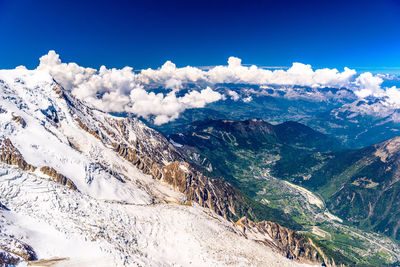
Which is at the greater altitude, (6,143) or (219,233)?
(6,143)

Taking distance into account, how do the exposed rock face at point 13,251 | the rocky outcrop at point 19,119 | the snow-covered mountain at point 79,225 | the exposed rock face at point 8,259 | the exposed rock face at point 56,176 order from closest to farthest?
the exposed rock face at point 8,259 < the exposed rock face at point 13,251 < the snow-covered mountain at point 79,225 < the exposed rock face at point 56,176 < the rocky outcrop at point 19,119

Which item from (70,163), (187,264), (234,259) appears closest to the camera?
(187,264)

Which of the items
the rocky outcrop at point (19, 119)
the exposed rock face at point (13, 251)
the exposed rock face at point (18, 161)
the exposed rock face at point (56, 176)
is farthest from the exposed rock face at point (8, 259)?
the rocky outcrop at point (19, 119)

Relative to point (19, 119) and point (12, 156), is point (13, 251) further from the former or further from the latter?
point (19, 119)

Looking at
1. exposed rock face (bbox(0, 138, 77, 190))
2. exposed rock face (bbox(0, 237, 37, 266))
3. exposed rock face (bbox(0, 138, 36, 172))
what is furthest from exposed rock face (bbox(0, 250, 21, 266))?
exposed rock face (bbox(0, 138, 36, 172))

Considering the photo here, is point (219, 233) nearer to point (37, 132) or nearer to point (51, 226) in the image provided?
point (51, 226)

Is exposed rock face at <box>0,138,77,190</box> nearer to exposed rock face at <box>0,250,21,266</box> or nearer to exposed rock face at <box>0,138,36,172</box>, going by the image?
exposed rock face at <box>0,138,36,172</box>

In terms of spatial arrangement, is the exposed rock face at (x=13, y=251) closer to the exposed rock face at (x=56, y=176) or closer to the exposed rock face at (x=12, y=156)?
the exposed rock face at (x=56, y=176)

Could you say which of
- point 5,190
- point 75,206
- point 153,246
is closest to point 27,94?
point 5,190
